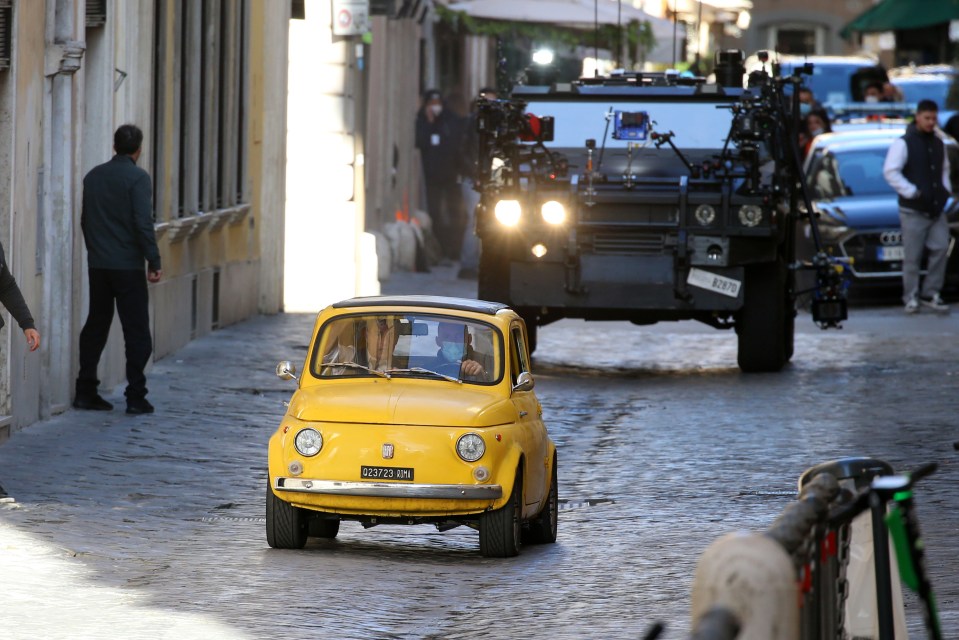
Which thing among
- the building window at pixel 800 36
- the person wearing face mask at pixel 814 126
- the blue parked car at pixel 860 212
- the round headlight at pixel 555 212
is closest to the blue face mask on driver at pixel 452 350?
the round headlight at pixel 555 212

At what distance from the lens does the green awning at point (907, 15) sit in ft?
202

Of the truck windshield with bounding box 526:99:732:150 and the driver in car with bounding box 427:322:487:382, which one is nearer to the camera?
the driver in car with bounding box 427:322:487:382

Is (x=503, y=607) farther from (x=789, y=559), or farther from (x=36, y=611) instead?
(x=789, y=559)

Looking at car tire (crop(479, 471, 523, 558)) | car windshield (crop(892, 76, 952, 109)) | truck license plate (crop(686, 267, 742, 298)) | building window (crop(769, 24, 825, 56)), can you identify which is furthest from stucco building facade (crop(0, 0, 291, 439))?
building window (crop(769, 24, 825, 56))

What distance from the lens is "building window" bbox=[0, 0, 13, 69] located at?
12523 millimetres

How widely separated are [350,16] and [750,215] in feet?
27.6

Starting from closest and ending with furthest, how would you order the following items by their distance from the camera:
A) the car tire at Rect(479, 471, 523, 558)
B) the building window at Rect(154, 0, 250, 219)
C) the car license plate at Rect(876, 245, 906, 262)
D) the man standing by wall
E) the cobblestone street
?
the cobblestone street → the car tire at Rect(479, 471, 523, 558) → the building window at Rect(154, 0, 250, 219) → the man standing by wall → the car license plate at Rect(876, 245, 906, 262)

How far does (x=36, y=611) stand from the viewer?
7.70 metres

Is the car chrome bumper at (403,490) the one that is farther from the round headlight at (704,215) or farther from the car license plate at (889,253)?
the car license plate at (889,253)

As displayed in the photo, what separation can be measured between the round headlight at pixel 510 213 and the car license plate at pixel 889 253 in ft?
23.8

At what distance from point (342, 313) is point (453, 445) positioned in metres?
1.08

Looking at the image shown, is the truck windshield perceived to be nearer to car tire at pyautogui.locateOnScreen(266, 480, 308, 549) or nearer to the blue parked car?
the blue parked car

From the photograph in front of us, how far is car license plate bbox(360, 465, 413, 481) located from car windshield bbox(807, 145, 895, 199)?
14.7 m

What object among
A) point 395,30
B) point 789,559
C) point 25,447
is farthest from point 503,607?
point 395,30
